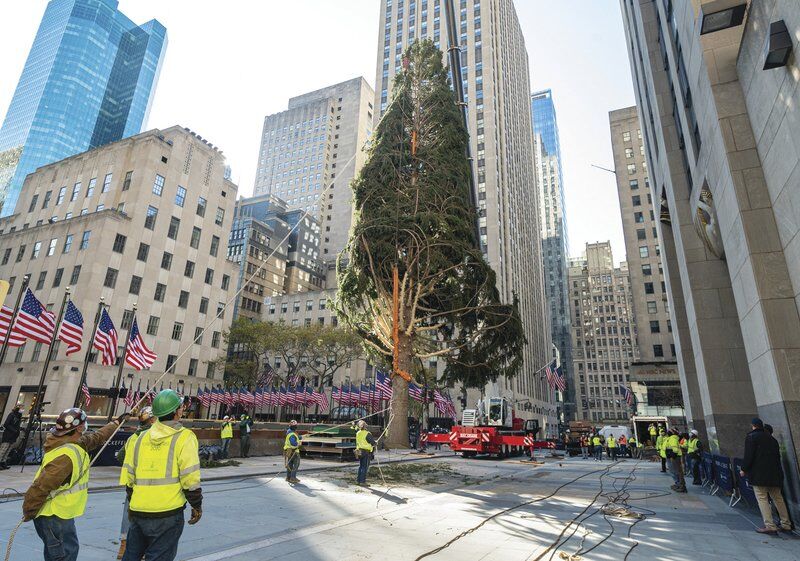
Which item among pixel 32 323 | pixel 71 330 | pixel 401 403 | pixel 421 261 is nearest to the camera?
pixel 32 323

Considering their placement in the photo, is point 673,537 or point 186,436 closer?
point 186,436

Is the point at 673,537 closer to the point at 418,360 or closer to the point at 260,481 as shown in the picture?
the point at 260,481

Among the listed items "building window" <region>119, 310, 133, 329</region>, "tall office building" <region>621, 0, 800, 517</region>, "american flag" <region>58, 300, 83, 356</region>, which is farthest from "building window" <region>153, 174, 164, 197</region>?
"tall office building" <region>621, 0, 800, 517</region>

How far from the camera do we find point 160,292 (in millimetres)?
45719

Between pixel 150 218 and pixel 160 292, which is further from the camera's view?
pixel 150 218

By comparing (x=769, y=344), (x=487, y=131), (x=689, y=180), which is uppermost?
(x=487, y=131)

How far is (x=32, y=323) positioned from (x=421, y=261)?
53.0 feet

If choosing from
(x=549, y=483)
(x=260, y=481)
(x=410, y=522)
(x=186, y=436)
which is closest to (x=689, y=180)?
(x=549, y=483)

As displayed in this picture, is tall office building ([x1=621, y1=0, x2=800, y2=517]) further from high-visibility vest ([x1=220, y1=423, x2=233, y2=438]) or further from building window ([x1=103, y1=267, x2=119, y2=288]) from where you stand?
building window ([x1=103, y1=267, x2=119, y2=288])

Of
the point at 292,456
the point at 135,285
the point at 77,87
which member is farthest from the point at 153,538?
the point at 77,87

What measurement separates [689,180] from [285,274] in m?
88.3

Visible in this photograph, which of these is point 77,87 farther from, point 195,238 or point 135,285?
point 135,285

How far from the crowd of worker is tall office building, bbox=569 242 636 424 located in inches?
5018

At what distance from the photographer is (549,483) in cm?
1580
